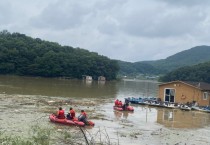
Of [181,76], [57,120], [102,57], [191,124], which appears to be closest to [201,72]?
[181,76]

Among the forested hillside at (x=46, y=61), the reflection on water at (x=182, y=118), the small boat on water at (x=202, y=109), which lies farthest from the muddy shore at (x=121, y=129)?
the forested hillside at (x=46, y=61)

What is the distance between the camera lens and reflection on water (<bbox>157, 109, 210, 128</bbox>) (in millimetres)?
32312

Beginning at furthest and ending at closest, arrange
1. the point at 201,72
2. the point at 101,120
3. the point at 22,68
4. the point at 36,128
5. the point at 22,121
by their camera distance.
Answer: the point at 201,72, the point at 22,68, the point at 101,120, the point at 22,121, the point at 36,128

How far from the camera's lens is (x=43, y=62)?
115188mm

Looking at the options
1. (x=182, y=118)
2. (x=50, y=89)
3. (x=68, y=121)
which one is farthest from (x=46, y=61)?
(x=68, y=121)

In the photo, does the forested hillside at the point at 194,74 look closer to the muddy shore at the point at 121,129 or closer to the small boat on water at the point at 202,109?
the small boat on water at the point at 202,109

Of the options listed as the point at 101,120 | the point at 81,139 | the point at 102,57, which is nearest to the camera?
the point at 81,139

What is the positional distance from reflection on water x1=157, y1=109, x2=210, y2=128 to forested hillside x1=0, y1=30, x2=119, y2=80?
7603 centimetres

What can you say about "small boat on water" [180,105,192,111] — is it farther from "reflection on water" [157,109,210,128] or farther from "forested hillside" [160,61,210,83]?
"forested hillside" [160,61,210,83]

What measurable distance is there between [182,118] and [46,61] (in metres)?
84.2

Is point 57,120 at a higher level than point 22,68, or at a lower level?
lower

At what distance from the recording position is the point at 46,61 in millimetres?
116438

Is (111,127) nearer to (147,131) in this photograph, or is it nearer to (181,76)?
(147,131)

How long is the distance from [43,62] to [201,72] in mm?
54031
